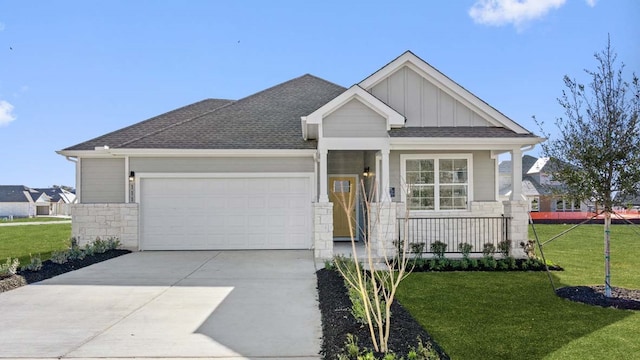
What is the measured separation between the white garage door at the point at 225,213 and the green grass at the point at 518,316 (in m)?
4.60

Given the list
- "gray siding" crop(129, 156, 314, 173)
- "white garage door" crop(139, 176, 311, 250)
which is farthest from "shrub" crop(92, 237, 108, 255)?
"gray siding" crop(129, 156, 314, 173)

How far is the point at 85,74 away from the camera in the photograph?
52.3 feet

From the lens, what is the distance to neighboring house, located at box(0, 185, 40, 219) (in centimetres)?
5575

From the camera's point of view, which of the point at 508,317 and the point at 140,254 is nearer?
the point at 508,317

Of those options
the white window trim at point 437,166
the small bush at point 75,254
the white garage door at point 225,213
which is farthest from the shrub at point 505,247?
the small bush at point 75,254

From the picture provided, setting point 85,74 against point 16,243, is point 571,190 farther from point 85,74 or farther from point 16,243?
point 16,243

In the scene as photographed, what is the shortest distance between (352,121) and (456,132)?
303cm

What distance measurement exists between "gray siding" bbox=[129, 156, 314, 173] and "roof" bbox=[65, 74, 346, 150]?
0.41 meters

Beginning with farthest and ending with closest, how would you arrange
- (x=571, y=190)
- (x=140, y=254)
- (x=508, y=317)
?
(x=140, y=254) < (x=571, y=190) < (x=508, y=317)

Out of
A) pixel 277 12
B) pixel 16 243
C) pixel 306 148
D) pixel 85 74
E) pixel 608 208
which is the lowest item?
pixel 16 243

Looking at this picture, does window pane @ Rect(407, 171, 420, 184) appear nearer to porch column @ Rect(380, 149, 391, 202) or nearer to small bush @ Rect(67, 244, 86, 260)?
porch column @ Rect(380, 149, 391, 202)

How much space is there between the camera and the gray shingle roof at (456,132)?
10781mm

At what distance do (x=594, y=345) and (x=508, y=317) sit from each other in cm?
113

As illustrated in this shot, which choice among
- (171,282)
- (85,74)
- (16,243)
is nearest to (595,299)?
(171,282)
